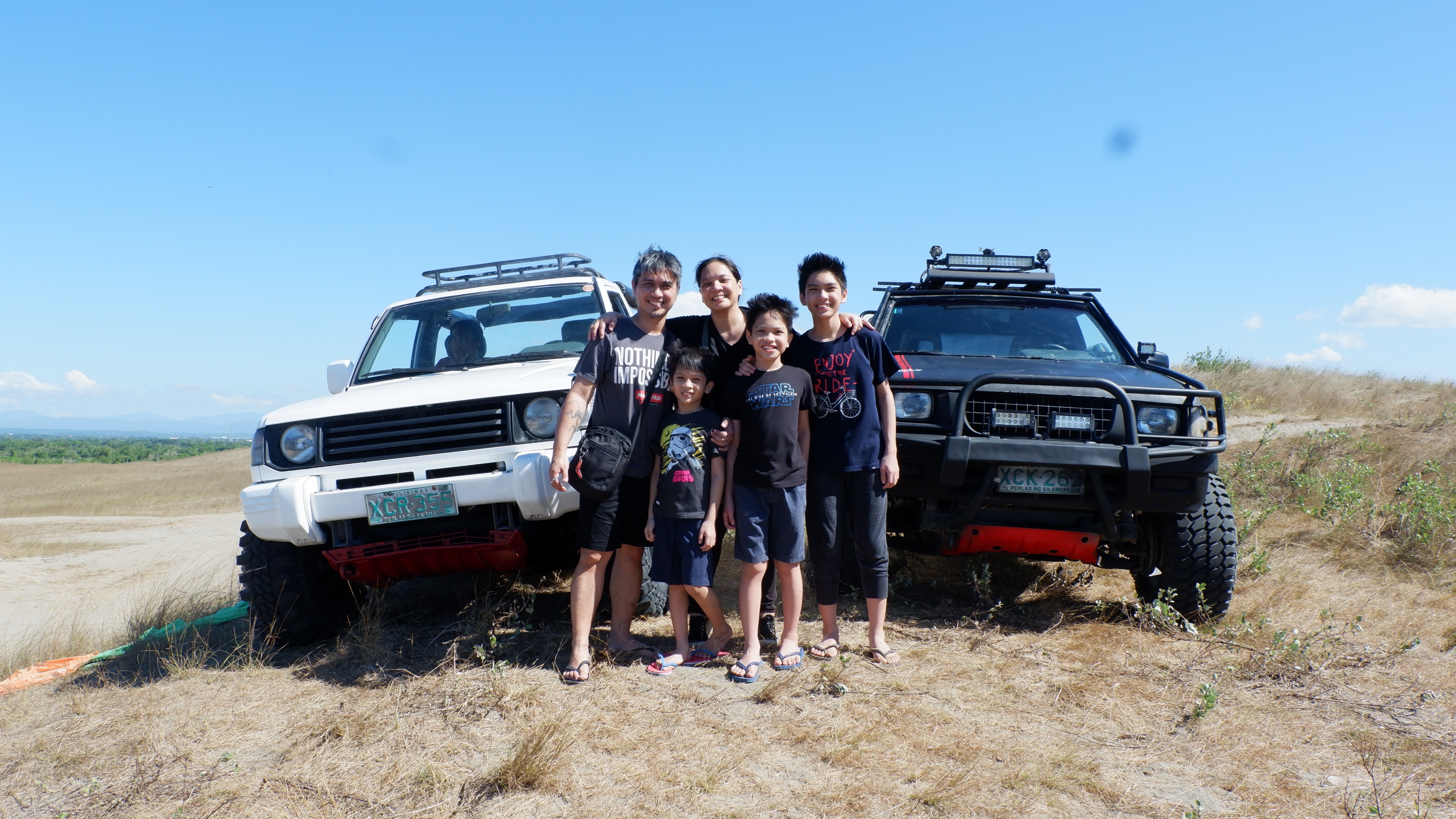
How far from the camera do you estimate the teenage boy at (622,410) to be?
385 cm

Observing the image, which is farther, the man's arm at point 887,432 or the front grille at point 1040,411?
the front grille at point 1040,411

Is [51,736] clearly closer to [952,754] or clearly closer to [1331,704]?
[952,754]

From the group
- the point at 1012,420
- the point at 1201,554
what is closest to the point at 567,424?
the point at 1012,420

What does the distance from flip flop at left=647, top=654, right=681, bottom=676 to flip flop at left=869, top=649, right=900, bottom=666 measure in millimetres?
923

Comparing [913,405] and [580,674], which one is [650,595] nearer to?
[580,674]

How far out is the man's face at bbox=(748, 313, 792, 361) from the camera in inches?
148

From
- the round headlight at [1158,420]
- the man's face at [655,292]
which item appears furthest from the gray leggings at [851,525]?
the round headlight at [1158,420]

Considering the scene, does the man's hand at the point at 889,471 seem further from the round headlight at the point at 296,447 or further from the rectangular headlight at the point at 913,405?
the round headlight at the point at 296,447

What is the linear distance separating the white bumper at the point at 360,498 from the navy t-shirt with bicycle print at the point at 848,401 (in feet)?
3.88

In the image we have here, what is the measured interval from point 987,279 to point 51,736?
219 inches

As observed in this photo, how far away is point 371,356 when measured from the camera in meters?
5.35

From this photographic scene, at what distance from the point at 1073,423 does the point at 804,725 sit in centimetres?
200

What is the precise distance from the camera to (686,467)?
3846mm

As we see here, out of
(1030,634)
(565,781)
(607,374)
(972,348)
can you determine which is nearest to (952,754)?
(565,781)
